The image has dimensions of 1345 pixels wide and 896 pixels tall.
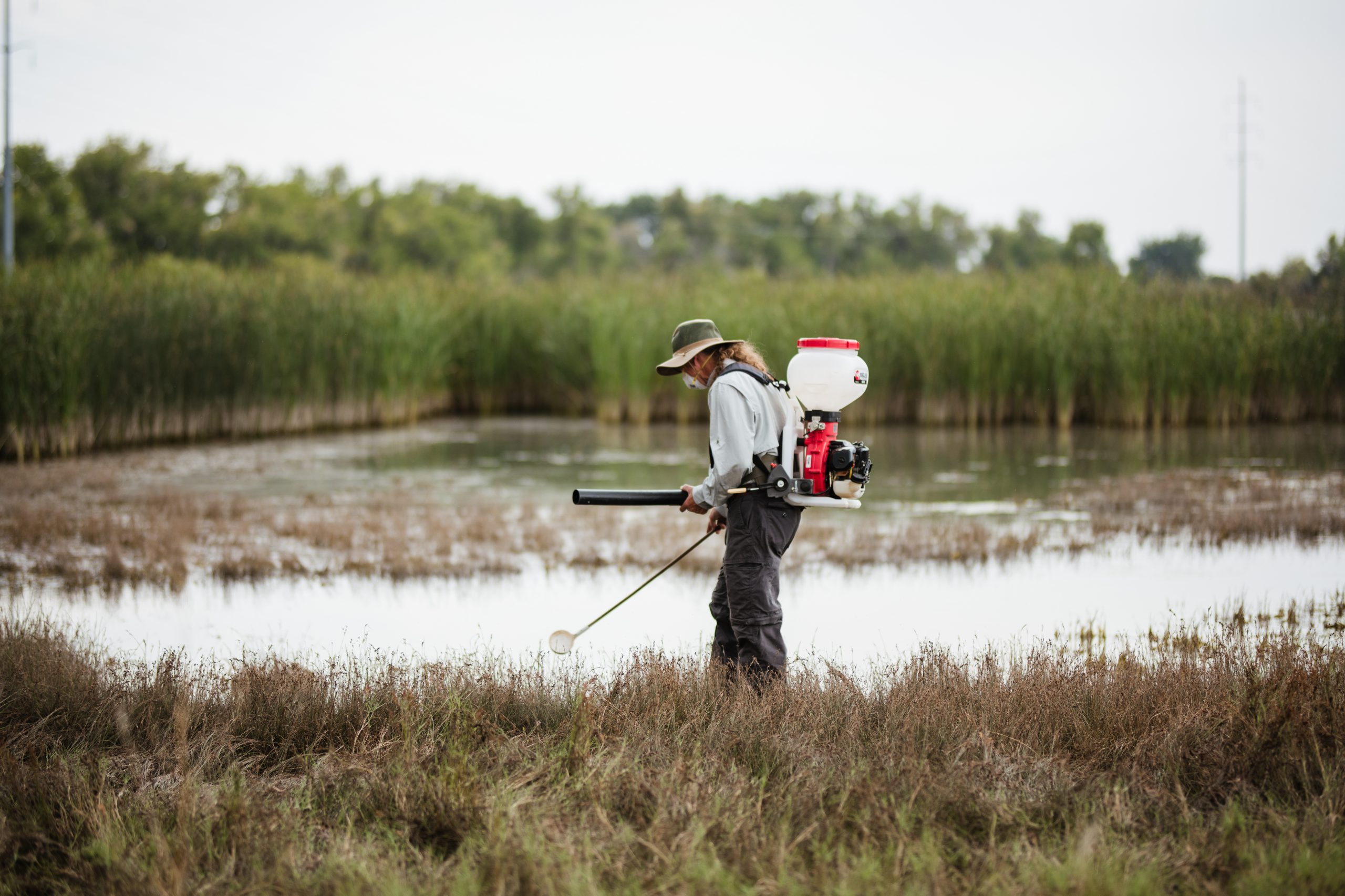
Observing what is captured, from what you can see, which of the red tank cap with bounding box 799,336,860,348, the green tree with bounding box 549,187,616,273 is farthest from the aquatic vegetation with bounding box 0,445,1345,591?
the green tree with bounding box 549,187,616,273

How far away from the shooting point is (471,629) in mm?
7363

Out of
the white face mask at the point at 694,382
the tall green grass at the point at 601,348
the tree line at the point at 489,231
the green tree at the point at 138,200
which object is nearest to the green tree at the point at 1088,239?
the tree line at the point at 489,231

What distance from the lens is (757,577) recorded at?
5438 mm

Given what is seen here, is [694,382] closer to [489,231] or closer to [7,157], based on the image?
[7,157]

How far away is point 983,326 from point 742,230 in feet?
230

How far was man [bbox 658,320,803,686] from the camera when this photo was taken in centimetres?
533

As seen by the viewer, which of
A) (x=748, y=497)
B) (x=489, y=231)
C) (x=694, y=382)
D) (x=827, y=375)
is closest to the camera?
(x=827, y=375)

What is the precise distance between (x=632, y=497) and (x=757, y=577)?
0.69 m

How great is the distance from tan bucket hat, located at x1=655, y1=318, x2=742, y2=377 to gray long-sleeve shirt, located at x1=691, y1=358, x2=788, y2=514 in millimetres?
175

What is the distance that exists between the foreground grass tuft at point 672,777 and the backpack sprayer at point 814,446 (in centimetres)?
83

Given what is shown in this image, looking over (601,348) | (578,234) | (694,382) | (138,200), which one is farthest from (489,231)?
(694,382)

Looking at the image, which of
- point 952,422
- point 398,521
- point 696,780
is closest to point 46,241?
point 952,422

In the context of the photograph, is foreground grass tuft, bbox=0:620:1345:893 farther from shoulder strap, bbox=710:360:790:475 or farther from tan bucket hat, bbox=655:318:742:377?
tan bucket hat, bbox=655:318:742:377

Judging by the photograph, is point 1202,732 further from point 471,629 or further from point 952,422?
point 952,422
